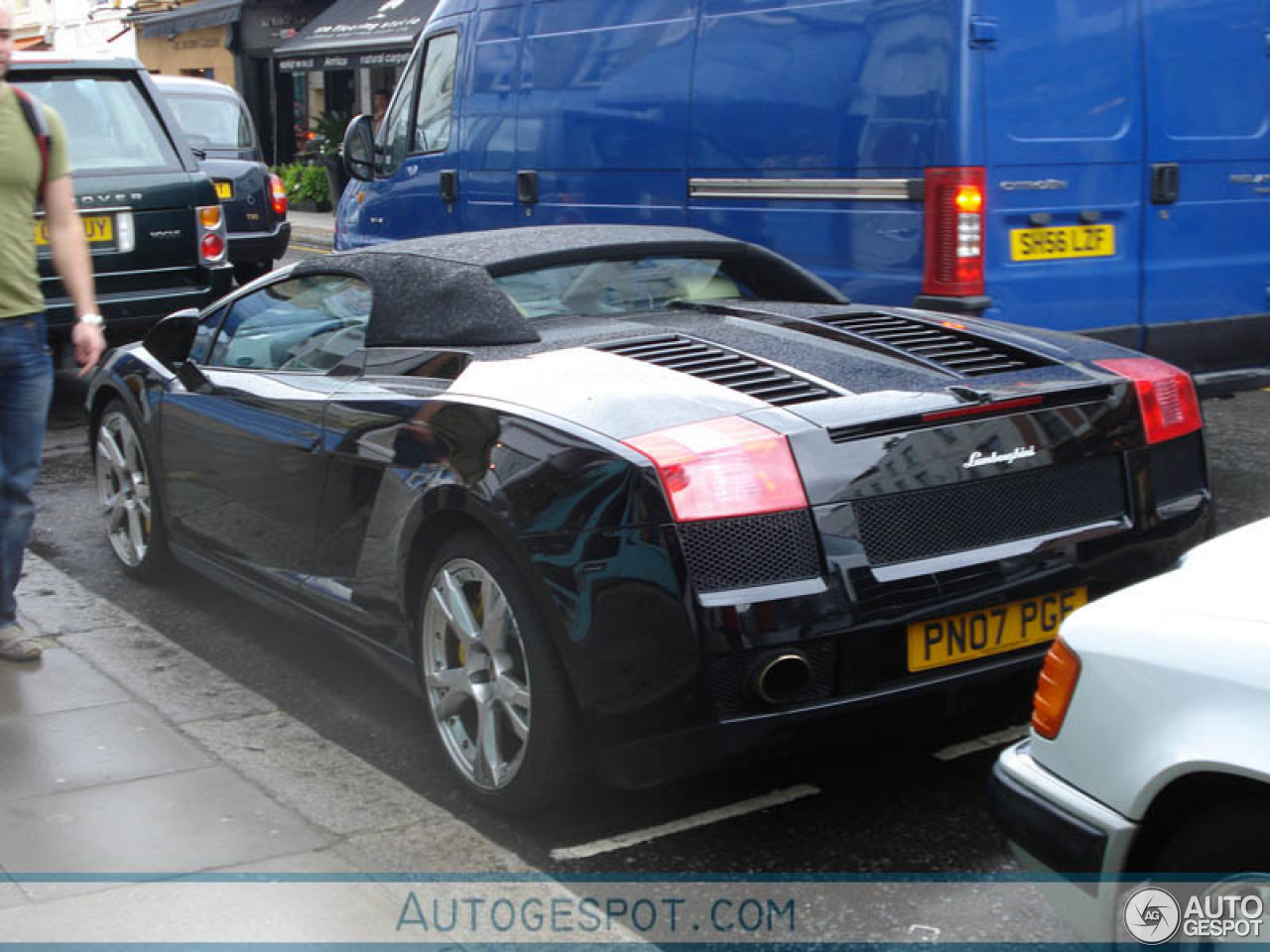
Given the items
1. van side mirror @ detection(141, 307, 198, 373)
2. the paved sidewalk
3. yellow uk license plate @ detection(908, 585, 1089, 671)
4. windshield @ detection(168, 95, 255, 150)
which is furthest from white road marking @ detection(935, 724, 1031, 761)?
windshield @ detection(168, 95, 255, 150)

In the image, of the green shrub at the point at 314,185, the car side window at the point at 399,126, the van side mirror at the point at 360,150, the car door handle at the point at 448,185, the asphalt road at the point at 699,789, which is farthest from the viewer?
the green shrub at the point at 314,185

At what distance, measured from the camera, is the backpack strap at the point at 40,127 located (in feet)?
16.0

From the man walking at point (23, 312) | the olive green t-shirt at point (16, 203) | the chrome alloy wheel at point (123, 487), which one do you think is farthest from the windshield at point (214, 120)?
the olive green t-shirt at point (16, 203)

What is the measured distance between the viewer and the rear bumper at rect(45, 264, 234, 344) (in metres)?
8.87

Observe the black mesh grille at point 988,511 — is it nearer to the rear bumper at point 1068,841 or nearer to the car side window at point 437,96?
the rear bumper at point 1068,841

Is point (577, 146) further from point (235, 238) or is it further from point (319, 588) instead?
point (235, 238)

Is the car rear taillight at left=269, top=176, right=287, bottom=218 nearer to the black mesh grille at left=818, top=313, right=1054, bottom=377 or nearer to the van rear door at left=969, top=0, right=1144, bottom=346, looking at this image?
the van rear door at left=969, top=0, right=1144, bottom=346

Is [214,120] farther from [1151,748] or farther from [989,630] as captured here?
[1151,748]

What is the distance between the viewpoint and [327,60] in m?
31.6

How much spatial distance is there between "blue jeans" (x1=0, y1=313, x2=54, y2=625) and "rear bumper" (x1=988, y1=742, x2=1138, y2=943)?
3.27 m

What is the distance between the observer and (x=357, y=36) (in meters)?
30.5

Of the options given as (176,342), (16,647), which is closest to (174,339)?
(176,342)

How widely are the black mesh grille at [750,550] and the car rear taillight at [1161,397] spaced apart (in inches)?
42.9

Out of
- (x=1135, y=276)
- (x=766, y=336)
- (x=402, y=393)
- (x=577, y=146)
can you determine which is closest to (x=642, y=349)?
(x=766, y=336)
